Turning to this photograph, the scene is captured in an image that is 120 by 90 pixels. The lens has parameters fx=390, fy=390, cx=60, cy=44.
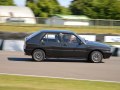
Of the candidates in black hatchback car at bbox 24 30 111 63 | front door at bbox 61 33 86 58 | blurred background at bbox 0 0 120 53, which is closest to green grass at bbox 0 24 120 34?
blurred background at bbox 0 0 120 53

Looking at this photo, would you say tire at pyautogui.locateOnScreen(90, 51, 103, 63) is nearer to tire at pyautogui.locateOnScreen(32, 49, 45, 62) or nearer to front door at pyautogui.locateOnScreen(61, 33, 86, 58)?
front door at pyautogui.locateOnScreen(61, 33, 86, 58)

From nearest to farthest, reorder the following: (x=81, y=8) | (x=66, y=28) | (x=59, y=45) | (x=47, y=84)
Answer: (x=47, y=84), (x=59, y=45), (x=66, y=28), (x=81, y=8)

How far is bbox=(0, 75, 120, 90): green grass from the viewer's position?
380 inches

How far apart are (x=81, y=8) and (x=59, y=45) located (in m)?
66.4

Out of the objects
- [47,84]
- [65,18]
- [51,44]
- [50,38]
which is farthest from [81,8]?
[47,84]

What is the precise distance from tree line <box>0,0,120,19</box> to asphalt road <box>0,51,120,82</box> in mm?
53925

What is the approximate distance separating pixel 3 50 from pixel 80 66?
7553 mm

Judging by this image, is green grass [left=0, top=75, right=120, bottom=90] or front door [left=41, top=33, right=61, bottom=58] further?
front door [left=41, top=33, right=61, bottom=58]

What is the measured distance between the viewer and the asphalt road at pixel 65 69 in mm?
12773

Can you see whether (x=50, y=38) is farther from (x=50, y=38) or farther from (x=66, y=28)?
(x=66, y=28)

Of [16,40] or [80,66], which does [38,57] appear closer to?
[80,66]

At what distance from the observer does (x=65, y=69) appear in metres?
14.2

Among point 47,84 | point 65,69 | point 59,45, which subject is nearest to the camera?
point 47,84

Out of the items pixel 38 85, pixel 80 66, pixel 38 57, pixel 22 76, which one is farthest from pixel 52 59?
pixel 38 85
